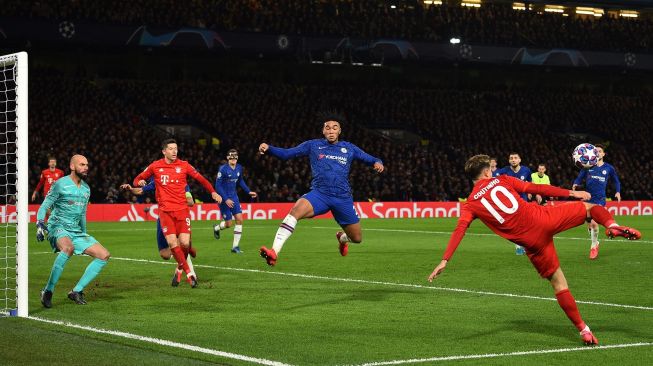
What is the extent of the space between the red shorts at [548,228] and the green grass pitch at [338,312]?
0.79m

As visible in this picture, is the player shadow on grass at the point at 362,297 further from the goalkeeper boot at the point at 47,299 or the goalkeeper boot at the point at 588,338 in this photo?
the goalkeeper boot at the point at 588,338

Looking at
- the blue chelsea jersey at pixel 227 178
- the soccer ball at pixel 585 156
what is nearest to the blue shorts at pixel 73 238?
the soccer ball at pixel 585 156

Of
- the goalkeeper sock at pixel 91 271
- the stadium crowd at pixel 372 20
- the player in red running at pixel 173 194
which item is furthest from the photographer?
the stadium crowd at pixel 372 20

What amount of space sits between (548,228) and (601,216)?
21.5 inches

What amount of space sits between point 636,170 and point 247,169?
64.3ft

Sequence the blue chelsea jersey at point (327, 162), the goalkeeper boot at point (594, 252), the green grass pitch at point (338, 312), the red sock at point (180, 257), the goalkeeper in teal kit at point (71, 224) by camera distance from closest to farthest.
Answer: the green grass pitch at point (338, 312) < the goalkeeper in teal kit at point (71, 224) < the blue chelsea jersey at point (327, 162) < the red sock at point (180, 257) < the goalkeeper boot at point (594, 252)

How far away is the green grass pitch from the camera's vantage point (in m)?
8.94

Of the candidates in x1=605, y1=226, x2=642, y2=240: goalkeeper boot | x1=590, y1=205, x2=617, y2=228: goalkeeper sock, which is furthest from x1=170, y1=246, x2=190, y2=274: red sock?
x1=605, y1=226, x2=642, y2=240: goalkeeper boot

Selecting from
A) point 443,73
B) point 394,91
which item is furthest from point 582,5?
point 394,91

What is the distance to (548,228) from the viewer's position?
9.48m

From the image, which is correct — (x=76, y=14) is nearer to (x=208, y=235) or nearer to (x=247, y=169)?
(x=247, y=169)

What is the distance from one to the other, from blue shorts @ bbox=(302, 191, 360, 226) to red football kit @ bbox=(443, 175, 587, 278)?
4.00m

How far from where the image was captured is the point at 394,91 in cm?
5288

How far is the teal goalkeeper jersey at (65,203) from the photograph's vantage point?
1240 centimetres
